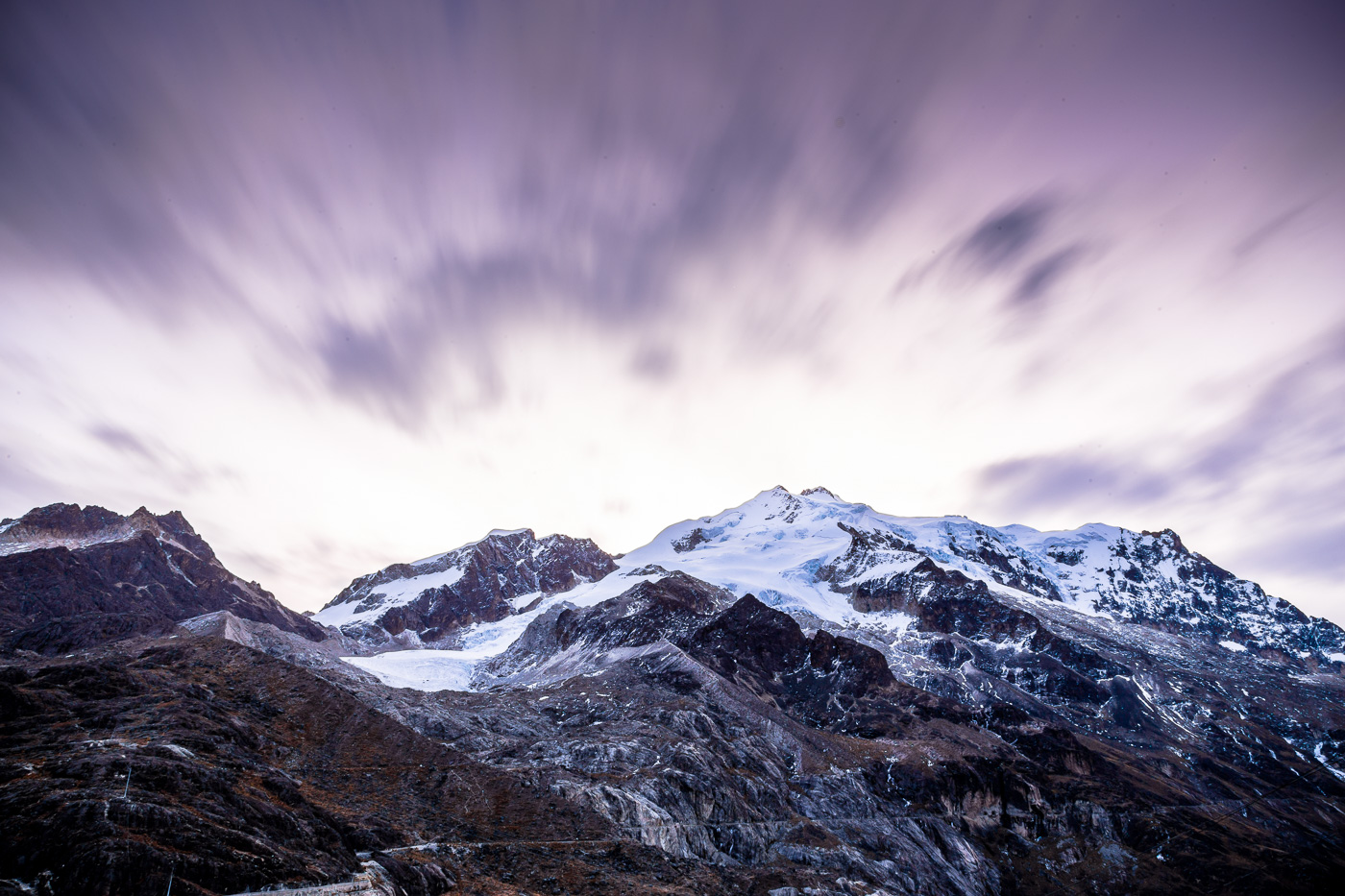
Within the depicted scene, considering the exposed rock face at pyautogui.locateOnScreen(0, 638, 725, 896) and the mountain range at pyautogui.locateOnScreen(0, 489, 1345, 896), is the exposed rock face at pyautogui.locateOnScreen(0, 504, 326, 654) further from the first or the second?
the exposed rock face at pyautogui.locateOnScreen(0, 638, 725, 896)

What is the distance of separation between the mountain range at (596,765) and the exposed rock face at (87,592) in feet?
2.58

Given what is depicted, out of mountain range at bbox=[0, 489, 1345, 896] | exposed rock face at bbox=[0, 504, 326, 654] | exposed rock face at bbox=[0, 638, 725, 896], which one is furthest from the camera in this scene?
exposed rock face at bbox=[0, 504, 326, 654]

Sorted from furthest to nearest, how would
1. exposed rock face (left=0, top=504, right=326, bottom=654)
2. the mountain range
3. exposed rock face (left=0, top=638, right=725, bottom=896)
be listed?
exposed rock face (left=0, top=504, right=326, bottom=654) < the mountain range < exposed rock face (left=0, top=638, right=725, bottom=896)

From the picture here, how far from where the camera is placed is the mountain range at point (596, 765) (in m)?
31.7

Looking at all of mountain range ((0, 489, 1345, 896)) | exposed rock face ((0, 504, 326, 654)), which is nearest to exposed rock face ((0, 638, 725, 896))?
mountain range ((0, 489, 1345, 896))

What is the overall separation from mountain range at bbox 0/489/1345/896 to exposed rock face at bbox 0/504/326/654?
0.79m

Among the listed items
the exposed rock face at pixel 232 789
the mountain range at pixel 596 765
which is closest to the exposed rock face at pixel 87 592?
the mountain range at pixel 596 765

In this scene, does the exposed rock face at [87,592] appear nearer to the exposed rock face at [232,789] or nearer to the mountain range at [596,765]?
the mountain range at [596,765]

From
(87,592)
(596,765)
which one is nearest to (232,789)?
(596,765)

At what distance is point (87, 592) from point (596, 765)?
17697cm

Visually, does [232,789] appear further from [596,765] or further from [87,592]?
[87,592]

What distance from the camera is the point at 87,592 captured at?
16212 centimetres

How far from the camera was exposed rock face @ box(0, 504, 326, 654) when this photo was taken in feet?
379

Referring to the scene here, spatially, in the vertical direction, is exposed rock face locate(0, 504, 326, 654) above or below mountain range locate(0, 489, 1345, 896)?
above
